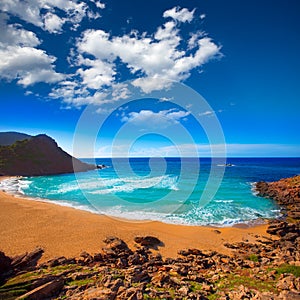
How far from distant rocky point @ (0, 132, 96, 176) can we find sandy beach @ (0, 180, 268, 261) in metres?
59.9

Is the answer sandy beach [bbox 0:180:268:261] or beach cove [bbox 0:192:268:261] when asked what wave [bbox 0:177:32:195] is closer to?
beach cove [bbox 0:192:268:261]

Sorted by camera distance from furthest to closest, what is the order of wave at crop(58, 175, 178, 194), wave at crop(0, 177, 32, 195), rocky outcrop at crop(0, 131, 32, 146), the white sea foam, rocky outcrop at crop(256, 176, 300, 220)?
rocky outcrop at crop(0, 131, 32, 146) < wave at crop(58, 175, 178, 194) < the white sea foam < wave at crop(0, 177, 32, 195) < rocky outcrop at crop(256, 176, 300, 220)

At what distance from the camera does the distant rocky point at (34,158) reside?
74.4 metres

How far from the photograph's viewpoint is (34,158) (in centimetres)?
8119

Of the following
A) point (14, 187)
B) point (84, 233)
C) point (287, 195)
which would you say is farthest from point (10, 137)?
point (287, 195)

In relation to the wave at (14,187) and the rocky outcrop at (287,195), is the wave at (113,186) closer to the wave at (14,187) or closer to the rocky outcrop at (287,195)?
the wave at (14,187)

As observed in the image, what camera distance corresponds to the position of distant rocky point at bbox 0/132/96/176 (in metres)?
74.4

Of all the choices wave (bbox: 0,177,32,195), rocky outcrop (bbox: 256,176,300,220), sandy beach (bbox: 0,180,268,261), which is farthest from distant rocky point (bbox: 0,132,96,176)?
rocky outcrop (bbox: 256,176,300,220)

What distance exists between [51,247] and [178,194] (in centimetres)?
2382

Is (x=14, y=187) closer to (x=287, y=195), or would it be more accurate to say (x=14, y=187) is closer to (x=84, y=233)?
(x=84, y=233)

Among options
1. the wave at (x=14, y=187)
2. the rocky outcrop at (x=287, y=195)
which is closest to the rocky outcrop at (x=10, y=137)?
the wave at (x=14, y=187)

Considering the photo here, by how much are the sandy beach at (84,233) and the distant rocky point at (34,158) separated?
196ft

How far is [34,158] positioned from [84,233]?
75092 millimetres

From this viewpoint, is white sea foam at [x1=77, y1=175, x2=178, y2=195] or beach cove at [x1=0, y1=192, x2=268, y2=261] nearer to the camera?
beach cove at [x1=0, y1=192, x2=268, y2=261]
